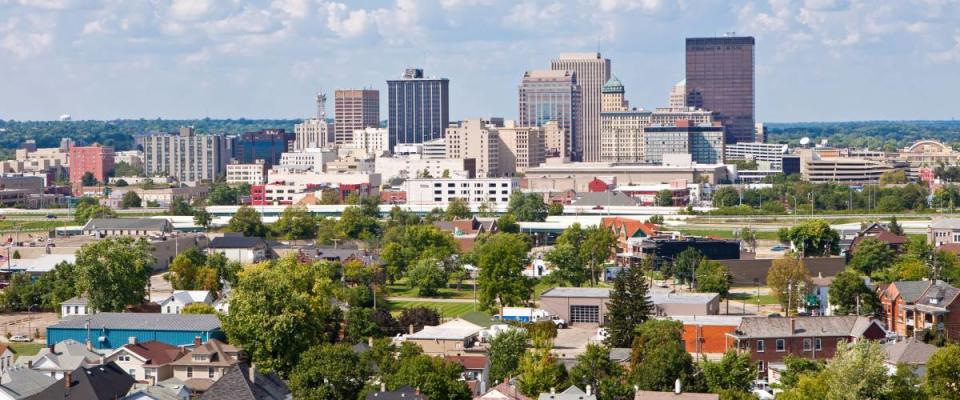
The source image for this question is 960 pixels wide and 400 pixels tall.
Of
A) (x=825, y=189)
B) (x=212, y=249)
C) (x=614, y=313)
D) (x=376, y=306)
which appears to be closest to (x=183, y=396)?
(x=614, y=313)

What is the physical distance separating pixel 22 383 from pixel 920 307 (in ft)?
92.5

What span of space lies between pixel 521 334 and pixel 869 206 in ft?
267

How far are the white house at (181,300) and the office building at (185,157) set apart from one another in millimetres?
122796

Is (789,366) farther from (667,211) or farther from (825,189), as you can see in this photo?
(825,189)

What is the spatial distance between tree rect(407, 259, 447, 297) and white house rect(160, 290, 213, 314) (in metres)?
10.2

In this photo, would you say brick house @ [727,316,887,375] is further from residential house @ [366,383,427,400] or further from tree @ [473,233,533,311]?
tree @ [473,233,533,311]

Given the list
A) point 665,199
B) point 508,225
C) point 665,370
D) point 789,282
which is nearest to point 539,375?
point 665,370

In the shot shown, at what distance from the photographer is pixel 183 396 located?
4081cm

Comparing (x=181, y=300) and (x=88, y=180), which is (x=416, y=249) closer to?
(x=181, y=300)

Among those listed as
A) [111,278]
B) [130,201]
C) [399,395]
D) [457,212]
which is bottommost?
[399,395]

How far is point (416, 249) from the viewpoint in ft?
258

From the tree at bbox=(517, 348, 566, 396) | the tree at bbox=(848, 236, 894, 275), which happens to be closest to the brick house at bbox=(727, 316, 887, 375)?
the tree at bbox=(517, 348, 566, 396)

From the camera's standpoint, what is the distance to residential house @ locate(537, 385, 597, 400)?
38250 millimetres

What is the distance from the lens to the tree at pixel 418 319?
2113 inches
